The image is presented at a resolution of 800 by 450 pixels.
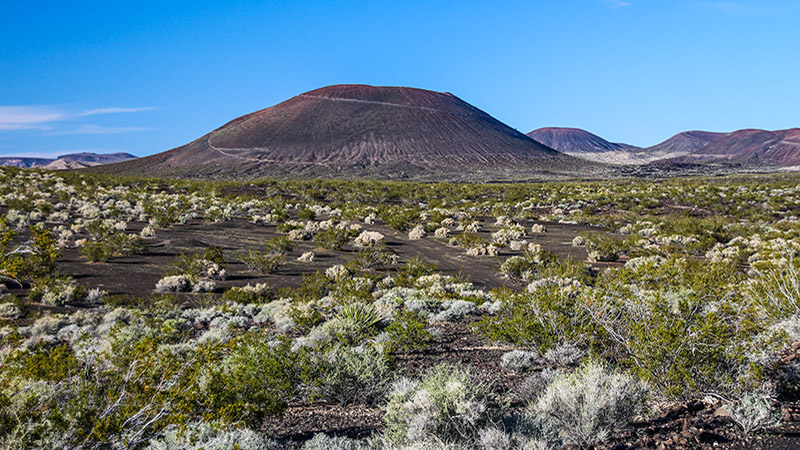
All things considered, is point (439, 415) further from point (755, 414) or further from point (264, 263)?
point (264, 263)

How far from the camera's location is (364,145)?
95.2 metres

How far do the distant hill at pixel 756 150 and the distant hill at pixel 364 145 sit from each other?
70822mm

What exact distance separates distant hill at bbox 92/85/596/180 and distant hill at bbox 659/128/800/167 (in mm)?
70822

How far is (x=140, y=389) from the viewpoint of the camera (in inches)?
141

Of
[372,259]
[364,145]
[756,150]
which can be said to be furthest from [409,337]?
[756,150]

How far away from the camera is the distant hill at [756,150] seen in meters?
130

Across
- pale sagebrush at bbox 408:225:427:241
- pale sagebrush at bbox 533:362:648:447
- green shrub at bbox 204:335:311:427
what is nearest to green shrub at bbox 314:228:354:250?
pale sagebrush at bbox 408:225:427:241

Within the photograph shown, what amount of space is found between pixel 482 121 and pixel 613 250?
10506 centimetres

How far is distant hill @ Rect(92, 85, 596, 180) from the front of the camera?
266ft

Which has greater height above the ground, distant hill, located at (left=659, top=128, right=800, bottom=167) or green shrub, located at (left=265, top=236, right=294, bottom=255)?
distant hill, located at (left=659, top=128, right=800, bottom=167)

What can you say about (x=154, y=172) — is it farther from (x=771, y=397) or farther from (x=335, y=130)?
(x=771, y=397)

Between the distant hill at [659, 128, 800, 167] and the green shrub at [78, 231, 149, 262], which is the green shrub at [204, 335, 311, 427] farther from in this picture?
the distant hill at [659, 128, 800, 167]

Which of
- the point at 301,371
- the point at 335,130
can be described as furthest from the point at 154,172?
the point at 301,371

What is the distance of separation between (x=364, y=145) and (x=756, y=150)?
126 meters
